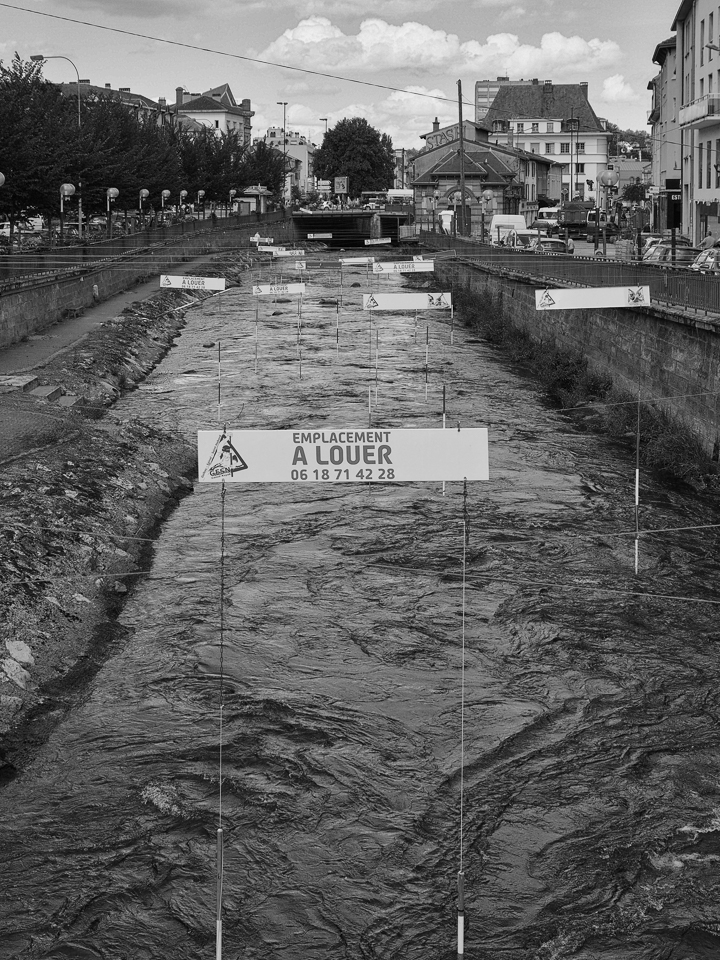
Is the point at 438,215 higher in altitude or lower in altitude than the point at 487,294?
higher

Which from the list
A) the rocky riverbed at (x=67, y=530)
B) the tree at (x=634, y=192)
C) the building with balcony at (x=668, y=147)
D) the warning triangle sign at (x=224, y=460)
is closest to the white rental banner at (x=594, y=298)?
the rocky riverbed at (x=67, y=530)

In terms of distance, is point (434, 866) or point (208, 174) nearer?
point (434, 866)

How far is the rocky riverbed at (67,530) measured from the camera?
47.1 ft

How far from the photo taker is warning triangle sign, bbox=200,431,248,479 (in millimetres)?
11977

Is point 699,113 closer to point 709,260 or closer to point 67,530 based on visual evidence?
point 709,260

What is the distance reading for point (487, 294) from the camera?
174 feet

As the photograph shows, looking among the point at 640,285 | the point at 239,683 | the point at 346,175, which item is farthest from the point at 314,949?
the point at 346,175

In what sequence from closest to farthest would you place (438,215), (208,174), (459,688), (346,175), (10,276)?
(459,688) → (10,276) → (208,174) → (438,215) → (346,175)

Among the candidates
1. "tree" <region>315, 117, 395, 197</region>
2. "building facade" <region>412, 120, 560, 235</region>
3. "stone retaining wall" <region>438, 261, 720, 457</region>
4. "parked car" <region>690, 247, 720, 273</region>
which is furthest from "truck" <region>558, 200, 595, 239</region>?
"tree" <region>315, 117, 395, 197</region>

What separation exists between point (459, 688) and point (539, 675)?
1.00m

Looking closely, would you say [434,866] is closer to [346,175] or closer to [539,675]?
[539,675]

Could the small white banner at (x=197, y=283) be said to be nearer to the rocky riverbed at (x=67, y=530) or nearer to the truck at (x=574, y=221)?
the rocky riverbed at (x=67, y=530)

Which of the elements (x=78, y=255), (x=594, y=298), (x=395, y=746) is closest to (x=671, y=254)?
(x=594, y=298)

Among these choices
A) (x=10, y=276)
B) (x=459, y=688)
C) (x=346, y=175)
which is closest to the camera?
(x=459, y=688)
